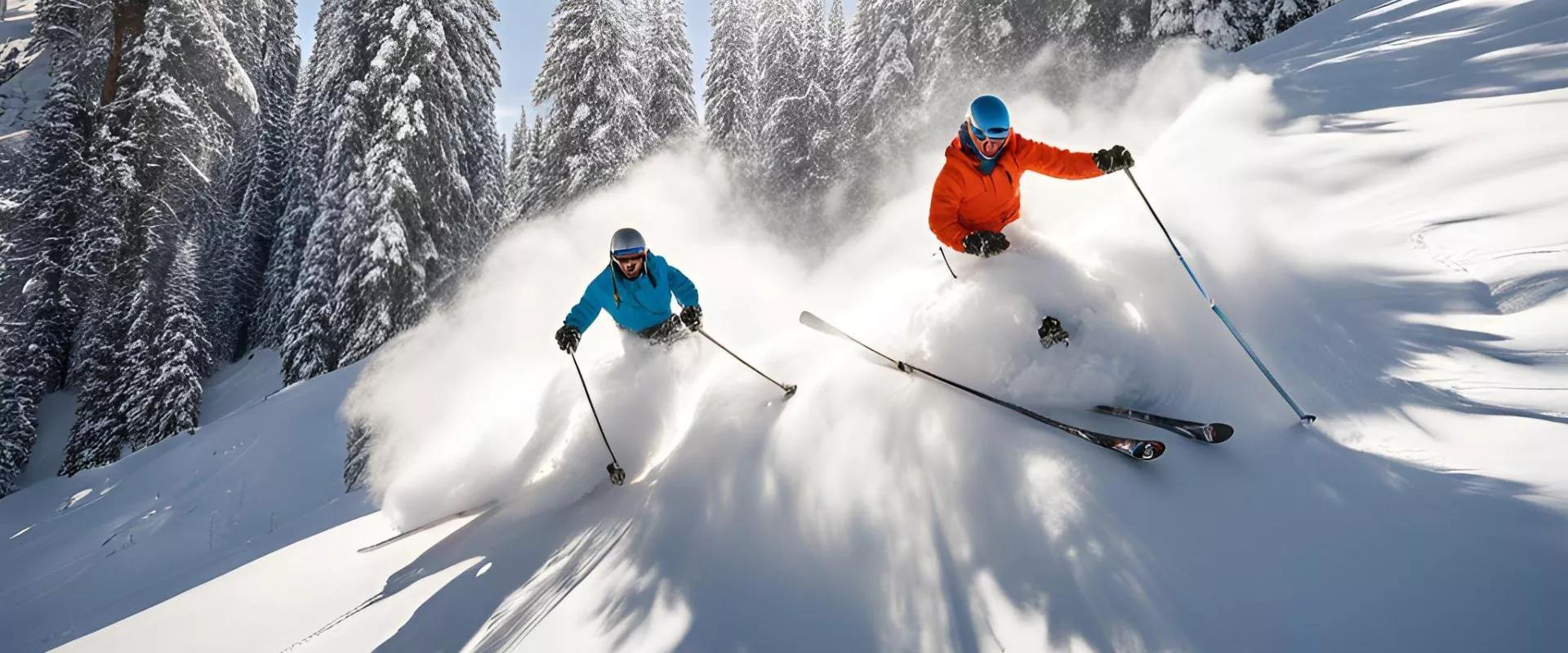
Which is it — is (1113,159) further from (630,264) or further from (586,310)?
(586,310)

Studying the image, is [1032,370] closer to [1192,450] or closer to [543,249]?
[1192,450]

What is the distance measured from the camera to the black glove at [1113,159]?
15.0ft

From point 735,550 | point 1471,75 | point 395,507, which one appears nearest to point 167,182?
point 395,507

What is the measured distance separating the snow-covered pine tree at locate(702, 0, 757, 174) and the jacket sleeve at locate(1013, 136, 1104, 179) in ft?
83.1

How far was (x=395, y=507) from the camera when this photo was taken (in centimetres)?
666

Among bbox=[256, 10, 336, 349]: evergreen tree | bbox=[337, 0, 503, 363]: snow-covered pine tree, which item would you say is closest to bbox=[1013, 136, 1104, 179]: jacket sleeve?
bbox=[337, 0, 503, 363]: snow-covered pine tree

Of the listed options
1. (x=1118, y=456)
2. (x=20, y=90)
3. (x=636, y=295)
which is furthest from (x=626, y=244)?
(x=20, y=90)

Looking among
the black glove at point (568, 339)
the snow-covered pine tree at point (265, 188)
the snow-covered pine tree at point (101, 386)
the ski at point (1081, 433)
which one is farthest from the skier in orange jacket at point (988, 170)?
the snow-covered pine tree at point (265, 188)

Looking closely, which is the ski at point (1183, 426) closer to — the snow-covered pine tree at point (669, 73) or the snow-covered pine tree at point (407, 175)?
the snow-covered pine tree at point (407, 175)

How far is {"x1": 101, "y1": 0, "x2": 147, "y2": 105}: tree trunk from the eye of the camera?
18.8 meters

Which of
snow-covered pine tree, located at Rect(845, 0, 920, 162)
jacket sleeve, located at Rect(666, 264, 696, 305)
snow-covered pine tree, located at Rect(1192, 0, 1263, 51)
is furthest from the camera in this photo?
snow-covered pine tree, located at Rect(845, 0, 920, 162)

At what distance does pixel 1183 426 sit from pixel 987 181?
238cm

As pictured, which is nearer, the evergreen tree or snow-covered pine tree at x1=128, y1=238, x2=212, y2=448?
snow-covered pine tree at x1=128, y1=238, x2=212, y2=448

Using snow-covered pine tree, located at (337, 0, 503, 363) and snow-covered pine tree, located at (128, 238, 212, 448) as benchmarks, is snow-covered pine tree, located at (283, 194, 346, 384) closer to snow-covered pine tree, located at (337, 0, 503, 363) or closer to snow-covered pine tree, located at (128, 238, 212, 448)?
snow-covered pine tree, located at (337, 0, 503, 363)
